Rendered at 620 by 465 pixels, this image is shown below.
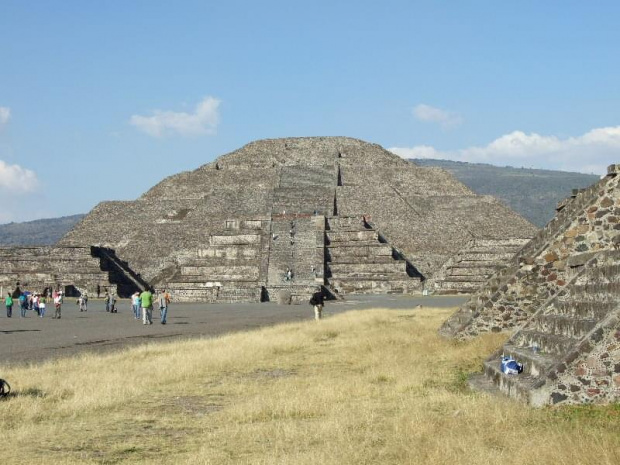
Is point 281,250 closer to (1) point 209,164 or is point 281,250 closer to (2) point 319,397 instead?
(1) point 209,164

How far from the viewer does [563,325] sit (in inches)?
452

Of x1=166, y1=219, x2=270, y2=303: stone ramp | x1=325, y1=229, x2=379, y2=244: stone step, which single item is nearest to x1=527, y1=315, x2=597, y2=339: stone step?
x1=166, y1=219, x2=270, y2=303: stone ramp

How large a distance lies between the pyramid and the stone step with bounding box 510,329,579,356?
36.0 m

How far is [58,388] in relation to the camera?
1267 cm

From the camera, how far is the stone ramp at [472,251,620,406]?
9711mm

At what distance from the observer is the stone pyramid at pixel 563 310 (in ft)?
31.9

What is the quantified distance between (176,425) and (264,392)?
2406mm

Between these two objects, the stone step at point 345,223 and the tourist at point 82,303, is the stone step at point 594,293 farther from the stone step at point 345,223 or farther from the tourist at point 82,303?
the stone step at point 345,223

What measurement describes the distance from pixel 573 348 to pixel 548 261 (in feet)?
23.3

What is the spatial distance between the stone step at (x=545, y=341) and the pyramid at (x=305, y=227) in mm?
35963

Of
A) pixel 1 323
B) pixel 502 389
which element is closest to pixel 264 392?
pixel 502 389

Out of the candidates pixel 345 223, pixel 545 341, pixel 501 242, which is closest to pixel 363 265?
pixel 345 223

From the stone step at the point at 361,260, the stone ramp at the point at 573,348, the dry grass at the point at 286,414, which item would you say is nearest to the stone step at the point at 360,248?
the stone step at the point at 361,260

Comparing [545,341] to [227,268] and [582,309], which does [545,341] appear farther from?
[227,268]
